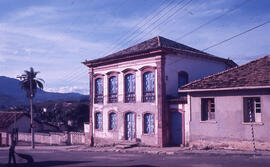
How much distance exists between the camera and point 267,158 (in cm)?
1428

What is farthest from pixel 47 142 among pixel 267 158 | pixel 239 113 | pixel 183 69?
pixel 267 158

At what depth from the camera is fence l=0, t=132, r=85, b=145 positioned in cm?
3108

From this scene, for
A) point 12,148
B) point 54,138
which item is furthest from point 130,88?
point 54,138

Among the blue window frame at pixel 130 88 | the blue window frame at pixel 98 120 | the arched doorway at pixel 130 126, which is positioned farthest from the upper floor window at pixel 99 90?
the arched doorway at pixel 130 126

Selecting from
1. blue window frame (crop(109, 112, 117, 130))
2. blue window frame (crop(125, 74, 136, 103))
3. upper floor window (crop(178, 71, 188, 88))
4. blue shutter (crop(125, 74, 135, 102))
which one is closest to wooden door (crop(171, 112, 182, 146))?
upper floor window (crop(178, 71, 188, 88))

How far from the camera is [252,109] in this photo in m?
17.7

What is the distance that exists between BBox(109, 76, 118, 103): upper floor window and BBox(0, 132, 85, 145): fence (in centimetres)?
670

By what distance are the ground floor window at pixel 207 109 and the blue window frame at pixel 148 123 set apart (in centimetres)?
418

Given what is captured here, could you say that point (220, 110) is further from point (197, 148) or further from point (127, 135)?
point (127, 135)

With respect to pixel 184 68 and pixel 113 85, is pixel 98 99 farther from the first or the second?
pixel 184 68

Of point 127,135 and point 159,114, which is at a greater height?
point 159,114

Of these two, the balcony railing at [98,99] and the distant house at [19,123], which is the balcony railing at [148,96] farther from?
the distant house at [19,123]

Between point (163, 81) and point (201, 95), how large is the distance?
3257mm

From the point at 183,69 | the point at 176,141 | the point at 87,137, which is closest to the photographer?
the point at 176,141
